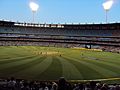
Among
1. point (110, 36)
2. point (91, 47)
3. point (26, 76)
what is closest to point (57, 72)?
point (26, 76)

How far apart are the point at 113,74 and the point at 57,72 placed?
805cm

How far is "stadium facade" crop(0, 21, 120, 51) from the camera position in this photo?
94881 millimetres

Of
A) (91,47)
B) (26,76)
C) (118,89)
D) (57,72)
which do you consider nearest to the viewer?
(118,89)

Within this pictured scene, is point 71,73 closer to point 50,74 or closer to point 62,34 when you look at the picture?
point 50,74

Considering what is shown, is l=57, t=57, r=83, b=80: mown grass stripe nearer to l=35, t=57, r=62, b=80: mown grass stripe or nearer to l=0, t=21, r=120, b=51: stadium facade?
l=35, t=57, r=62, b=80: mown grass stripe

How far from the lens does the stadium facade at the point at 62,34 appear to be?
94881 millimetres

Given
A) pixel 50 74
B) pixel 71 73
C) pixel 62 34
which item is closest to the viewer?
pixel 50 74

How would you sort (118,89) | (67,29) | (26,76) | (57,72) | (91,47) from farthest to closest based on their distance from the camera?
1. (67,29)
2. (91,47)
3. (57,72)
4. (26,76)
5. (118,89)

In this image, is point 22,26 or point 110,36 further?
point 22,26

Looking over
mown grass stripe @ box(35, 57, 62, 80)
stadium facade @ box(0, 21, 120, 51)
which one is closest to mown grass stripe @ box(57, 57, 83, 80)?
mown grass stripe @ box(35, 57, 62, 80)

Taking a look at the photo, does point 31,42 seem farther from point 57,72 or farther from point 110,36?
point 57,72

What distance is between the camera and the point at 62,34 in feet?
373

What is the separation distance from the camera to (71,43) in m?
100

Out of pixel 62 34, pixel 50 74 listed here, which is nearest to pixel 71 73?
pixel 50 74
